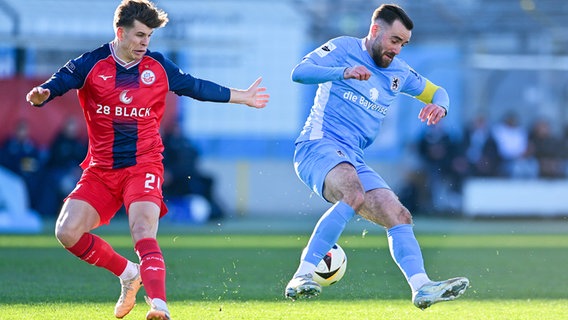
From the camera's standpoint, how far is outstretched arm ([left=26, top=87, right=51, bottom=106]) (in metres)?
7.42

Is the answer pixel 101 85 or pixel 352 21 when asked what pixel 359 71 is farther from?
pixel 352 21

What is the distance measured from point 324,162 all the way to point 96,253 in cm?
164

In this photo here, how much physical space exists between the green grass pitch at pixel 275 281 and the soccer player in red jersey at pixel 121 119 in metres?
0.64

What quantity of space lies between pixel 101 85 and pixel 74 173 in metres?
13.3

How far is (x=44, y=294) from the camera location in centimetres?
913

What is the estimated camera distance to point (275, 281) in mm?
10523

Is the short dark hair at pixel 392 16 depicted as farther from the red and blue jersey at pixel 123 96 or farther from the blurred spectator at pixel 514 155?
the blurred spectator at pixel 514 155

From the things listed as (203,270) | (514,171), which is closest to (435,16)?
(514,171)

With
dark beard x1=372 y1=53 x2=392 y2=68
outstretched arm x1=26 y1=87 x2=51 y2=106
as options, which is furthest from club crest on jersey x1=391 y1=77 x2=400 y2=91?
outstretched arm x1=26 y1=87 x2=51 y2=106

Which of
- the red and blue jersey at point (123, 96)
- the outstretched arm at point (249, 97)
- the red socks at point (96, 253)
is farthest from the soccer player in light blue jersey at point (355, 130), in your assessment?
the red socks at point (96, 253)

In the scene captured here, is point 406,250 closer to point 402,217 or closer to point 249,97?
point 402,217

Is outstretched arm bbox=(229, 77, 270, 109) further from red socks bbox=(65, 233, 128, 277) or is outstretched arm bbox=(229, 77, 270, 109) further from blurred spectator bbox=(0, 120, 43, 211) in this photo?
blurred spectator bbox=(0, 120, 43, 211)

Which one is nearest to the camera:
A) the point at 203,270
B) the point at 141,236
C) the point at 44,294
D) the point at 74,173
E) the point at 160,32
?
the point at 141,236

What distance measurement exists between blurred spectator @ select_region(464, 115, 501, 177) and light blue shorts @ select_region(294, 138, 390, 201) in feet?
47.6
